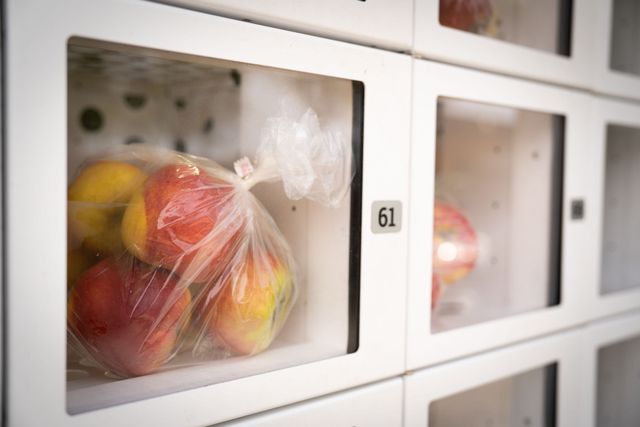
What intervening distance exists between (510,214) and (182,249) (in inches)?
32.8

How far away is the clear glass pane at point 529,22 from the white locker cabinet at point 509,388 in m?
0.64

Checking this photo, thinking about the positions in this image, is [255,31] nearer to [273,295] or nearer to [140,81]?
[273,295]

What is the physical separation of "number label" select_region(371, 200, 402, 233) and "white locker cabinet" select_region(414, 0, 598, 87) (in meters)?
0.26

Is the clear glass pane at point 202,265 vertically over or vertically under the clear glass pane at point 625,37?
under

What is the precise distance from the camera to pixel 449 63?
96cm

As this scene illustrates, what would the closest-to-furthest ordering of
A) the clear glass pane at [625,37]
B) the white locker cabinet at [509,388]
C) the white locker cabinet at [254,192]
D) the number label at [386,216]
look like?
the white locker cabinet at [254,192], the number label at [386,216], the white locker cabinet at [509,388], the clear glass pane at [625,37]

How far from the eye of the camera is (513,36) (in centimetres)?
125

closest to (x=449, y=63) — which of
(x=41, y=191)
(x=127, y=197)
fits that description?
(x=127, y=197)

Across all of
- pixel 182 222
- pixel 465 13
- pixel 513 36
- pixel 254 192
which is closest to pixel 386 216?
pixel 254 192

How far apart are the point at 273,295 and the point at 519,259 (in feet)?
2.27

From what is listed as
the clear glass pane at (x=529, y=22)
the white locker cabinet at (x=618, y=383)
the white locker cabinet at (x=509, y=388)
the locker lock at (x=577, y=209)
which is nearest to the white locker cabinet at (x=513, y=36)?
the clear glass pane at (x=529, y=22)

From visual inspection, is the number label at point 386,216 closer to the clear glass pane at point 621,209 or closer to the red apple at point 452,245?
the red apple at point 452,245

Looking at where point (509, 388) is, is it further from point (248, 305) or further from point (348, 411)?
point (248, 305)

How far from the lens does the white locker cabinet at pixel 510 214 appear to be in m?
1.07
